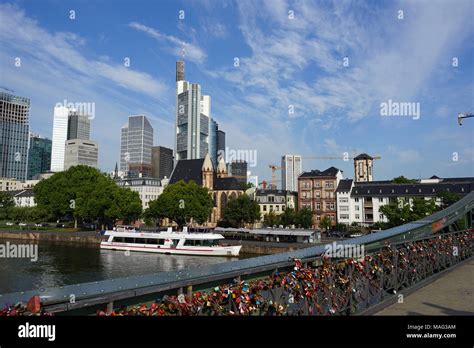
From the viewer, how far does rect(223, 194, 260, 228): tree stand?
305ft

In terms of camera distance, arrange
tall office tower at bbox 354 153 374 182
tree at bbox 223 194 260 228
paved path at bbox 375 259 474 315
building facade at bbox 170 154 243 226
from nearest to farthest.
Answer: paved path at bbox 375 259 474 315 → tree at bbox 223 194 260 228 → building facade at bbox 170 154 243 226 → tall office tower at bbox 354 153 374 182

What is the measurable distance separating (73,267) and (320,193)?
218 ft

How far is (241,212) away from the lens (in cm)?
9312

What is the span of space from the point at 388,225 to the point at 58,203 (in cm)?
7231

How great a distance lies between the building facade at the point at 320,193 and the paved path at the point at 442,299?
270 feet

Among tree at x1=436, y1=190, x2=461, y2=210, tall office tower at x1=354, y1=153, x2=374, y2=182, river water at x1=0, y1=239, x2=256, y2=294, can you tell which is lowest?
river water at x1=0, y1=239, x2=256, y2=294

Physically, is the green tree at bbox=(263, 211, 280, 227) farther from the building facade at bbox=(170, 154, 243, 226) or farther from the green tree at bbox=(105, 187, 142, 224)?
the green tree at bbox=(105, 187, 142, 224)

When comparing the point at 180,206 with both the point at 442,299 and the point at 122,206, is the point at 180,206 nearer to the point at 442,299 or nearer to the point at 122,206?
the point at 122,206

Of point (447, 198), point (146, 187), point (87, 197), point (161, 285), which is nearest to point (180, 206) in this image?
point (87, 197)

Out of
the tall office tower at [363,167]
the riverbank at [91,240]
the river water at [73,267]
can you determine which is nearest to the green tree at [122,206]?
the riverbank at [91,240]

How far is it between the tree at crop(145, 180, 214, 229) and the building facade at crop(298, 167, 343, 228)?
82.7ft

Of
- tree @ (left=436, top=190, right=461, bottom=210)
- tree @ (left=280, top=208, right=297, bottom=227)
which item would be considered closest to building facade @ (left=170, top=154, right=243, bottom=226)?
tree @ (left=280, top=208, right=297, bottom=227)
